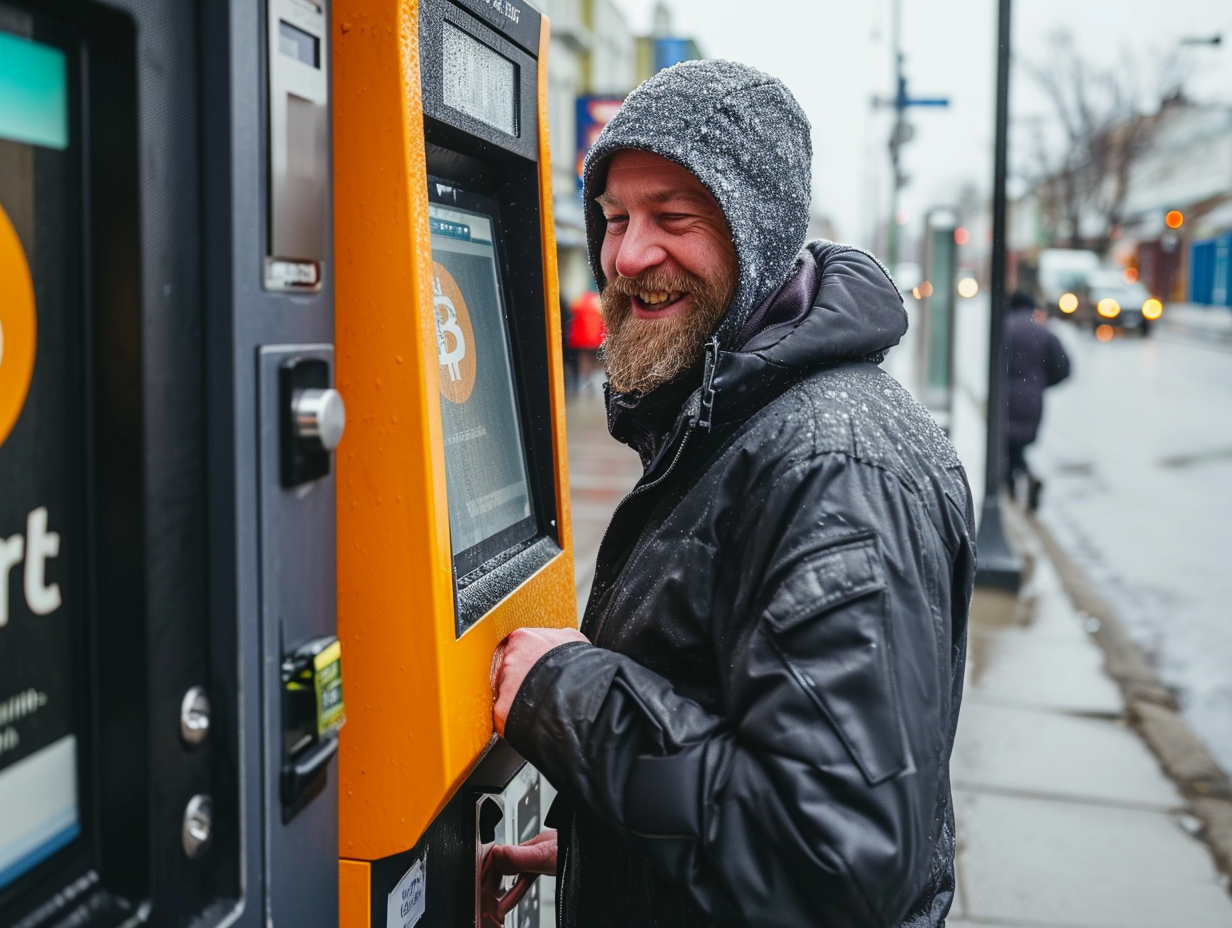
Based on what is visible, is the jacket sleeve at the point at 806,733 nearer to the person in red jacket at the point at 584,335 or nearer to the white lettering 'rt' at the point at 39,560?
the white lettering 'rt' at the point at 39,560

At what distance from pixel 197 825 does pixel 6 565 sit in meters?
0.33

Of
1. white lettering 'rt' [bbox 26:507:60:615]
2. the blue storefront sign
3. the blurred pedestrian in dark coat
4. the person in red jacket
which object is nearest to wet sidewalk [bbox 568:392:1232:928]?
the blurred pedestrian in dark coat

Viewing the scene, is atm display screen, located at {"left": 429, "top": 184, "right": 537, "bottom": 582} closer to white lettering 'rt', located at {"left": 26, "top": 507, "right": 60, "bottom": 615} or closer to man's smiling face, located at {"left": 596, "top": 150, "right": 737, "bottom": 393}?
man's smiling face, located at {"left": 596, "top": 150, "right": 737, "bottom": 393}

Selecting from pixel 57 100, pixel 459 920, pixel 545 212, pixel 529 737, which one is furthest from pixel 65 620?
pixel 545 212

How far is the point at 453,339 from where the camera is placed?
5.75 feet

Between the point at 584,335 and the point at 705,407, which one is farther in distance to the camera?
the point at 584,335

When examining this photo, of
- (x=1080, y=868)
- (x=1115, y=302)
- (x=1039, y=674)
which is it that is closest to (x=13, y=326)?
(x=1080, y=868)

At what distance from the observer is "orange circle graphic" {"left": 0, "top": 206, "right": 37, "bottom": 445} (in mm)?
897

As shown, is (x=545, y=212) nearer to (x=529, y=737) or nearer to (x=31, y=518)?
(x=529, y=737)

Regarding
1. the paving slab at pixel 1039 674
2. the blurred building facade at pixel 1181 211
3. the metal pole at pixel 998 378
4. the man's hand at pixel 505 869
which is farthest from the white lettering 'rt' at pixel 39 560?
the blurred building facade at pixel 1181 211

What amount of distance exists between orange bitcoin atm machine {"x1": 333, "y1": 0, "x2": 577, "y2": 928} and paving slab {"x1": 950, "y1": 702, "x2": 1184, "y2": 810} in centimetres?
332

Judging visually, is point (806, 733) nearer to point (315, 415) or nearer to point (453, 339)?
point (315, 415)

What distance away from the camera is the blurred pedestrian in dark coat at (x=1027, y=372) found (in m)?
9.59

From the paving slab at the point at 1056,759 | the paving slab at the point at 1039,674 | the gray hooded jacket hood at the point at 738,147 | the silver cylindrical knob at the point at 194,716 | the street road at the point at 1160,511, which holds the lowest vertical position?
the paving slab at the point at 1056,759
